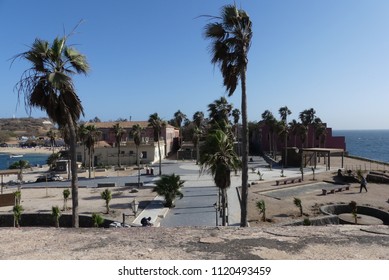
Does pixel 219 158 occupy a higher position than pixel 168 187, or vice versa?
pixel 219 158

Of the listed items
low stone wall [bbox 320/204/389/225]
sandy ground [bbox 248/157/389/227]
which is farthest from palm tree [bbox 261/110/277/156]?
low stone wall [bbox 320/204/389/225]

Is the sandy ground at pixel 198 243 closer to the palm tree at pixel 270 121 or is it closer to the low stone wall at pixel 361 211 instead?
the low stone wall at pixel 361 211

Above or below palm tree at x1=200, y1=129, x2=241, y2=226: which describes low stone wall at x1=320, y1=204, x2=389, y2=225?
below

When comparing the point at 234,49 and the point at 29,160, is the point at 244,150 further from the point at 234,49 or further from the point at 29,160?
the point at 29,160

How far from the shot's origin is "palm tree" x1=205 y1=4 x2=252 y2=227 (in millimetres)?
13734

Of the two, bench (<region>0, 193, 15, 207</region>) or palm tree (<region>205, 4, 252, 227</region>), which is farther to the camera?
bench (<region>0, 193, 15, 207</region>)

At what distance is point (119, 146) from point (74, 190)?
48920 millimetres

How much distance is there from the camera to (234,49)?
46.5 feet

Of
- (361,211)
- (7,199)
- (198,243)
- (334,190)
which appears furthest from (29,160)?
(198,243)

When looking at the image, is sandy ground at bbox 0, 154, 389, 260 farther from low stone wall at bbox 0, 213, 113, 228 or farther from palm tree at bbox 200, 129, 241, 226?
low stone wall at bbox 0, 213, 113, 228

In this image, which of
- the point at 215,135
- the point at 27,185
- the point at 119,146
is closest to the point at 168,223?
the point at 215,135

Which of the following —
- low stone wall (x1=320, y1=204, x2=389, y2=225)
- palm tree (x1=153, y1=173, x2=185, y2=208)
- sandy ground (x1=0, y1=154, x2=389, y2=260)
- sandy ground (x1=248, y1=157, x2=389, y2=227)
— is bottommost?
sandy ground (x1=248, y1=157, x2=389, y2=227)
